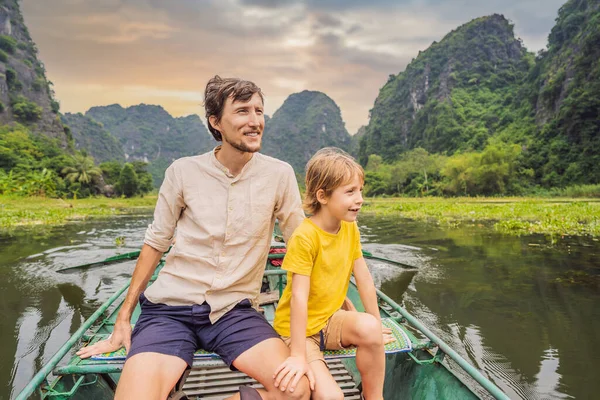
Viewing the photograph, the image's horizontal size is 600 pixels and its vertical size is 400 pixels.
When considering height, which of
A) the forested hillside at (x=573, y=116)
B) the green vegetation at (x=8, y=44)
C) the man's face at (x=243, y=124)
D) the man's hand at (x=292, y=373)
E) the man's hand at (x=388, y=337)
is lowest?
the man's hand at (x=388, y=337)

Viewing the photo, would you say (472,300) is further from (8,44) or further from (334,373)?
(8,44)

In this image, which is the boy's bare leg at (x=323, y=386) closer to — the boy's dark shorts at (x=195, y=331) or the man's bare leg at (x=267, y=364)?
the man's bare leg at (x=267, y=364)

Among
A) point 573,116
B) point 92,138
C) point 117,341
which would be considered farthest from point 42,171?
point 92,138

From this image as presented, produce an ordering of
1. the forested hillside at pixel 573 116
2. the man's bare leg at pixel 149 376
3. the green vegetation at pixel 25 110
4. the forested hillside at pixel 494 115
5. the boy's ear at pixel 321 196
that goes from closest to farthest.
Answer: the man's bare leg at pixel 149 376, the boy's ear at pixel 321 196, the forested hillside at pixel 573 116, the forested hillside at pixel 494 115, the green vegetation at pixel 25 110

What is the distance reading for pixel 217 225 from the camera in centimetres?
165

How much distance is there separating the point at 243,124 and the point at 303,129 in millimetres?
111346

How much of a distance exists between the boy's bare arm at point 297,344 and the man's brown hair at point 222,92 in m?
0.75

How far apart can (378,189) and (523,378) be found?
4338 centimetres

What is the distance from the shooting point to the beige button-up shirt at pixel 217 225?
161cm

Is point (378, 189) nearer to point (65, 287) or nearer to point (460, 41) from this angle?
point (460, 41)

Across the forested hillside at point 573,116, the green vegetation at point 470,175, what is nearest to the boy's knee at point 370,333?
the forested hillside at point 573,116

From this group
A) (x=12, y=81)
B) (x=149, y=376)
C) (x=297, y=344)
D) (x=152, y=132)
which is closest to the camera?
(x=149, y=376)

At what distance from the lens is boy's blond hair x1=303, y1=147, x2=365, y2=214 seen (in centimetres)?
156

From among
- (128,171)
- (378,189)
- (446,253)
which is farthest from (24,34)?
(446,253)
